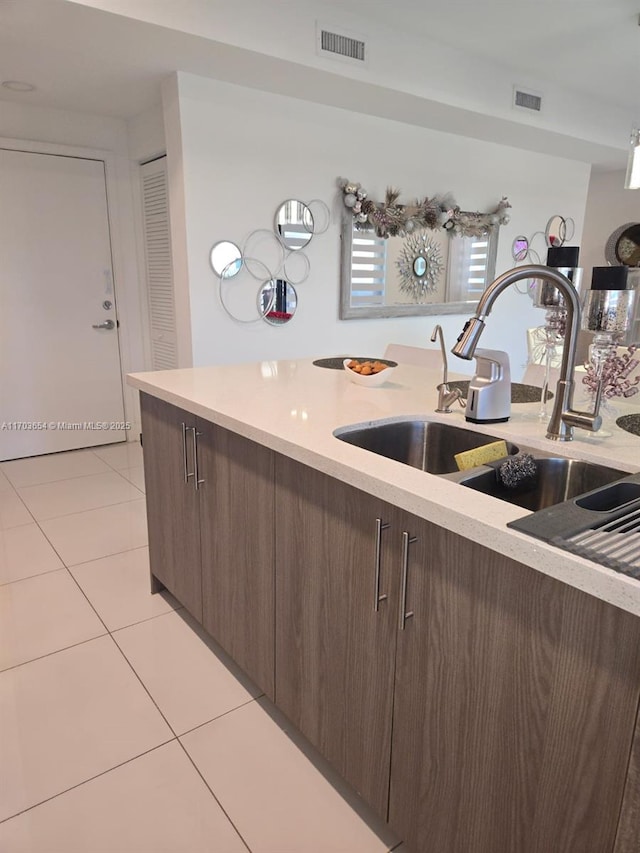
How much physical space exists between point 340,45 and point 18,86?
1.88 metres

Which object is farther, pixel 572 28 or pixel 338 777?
pixel 572 28

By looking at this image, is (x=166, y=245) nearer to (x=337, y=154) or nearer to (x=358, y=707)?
(x=337, y=154)

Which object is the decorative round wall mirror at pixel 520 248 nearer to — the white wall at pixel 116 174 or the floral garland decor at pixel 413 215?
the floral garland decor at pixel 413 215

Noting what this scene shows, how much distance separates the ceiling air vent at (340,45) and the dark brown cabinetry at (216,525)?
221 centimetres

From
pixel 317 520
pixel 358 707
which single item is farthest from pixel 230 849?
pixel 317 520

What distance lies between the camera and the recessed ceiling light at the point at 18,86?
3.30m

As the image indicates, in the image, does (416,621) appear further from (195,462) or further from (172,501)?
(172,501)

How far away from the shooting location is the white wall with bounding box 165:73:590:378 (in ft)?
10.8

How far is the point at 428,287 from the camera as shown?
4559 millimetres

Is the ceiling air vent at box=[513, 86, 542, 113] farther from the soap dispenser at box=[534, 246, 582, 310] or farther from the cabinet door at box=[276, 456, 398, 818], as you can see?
the cabinet door at box=[276, 456, 398, 818]

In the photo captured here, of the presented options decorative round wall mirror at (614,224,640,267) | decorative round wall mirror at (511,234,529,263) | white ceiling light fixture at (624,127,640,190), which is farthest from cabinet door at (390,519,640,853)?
decorative round wall mirror at (614,224,640,267)

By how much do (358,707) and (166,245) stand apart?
344 centimetres

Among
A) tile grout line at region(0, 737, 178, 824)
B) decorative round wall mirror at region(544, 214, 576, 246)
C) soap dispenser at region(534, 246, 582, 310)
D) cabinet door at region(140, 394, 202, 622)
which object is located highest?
decorative round wall mirror at region(544, 214, 576, 246)

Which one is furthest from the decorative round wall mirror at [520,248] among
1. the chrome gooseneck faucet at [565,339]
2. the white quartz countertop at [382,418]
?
the chrome gooseneck faucet at [565,339]
